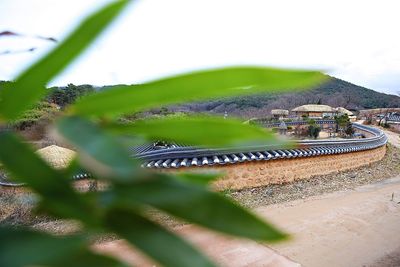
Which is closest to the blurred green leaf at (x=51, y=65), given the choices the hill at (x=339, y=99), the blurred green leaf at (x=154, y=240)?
the blurred green leaf at (x=154, y=240)

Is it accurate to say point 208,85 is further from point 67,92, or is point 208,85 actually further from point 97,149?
point 67,92

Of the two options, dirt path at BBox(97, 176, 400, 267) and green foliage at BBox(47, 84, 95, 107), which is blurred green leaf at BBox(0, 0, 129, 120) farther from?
dirt path at BBox(97, 176, 400, 267)

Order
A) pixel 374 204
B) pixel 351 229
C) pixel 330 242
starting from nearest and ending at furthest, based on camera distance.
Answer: pixel 330 242 → pixel 351 229 → pixel 374 204

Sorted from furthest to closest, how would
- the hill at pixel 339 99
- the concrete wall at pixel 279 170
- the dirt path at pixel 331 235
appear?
the hill at pixel 339 99, the concrete wall at pixel 279 170, the dirt path at pixel 331 235

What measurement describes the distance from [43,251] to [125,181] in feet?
0.22

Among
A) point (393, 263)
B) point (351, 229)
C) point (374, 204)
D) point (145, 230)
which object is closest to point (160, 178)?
point (145, 230)

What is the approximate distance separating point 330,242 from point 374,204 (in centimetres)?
161

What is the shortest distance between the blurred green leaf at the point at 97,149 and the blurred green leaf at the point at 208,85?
0.03 metres

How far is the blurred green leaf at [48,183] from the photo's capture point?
23cm

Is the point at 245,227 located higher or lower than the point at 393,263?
higher

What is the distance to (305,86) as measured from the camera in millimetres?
250

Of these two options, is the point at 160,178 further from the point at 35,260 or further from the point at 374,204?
the point at 374,204

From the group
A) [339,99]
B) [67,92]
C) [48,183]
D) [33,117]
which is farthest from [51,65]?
[339,99]

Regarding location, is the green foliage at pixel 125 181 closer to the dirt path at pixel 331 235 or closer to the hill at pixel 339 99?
the dirt path at pixel 331 235
